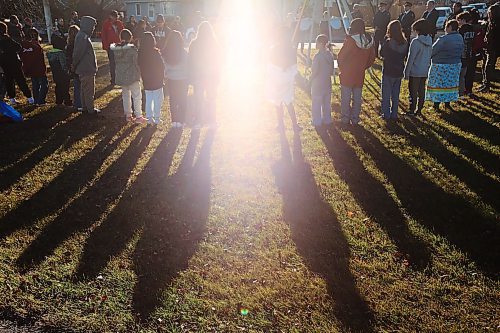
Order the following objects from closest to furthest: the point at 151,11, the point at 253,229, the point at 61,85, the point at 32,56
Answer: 1. the point at 253,229
2. the point at 32,56
3. the point at 61,85
4. the point at 151,11

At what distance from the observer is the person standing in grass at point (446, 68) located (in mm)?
9156

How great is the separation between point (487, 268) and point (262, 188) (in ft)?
10.1

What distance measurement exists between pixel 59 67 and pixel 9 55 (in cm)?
115

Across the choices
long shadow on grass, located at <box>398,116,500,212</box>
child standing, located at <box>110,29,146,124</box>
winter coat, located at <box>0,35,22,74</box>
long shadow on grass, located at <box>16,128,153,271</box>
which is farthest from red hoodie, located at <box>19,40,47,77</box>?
long shadow on grass, located at <box>398,116,500,212</box>

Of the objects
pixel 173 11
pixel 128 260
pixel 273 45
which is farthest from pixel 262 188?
pixel 173 11

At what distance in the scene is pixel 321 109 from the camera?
927 centimetres

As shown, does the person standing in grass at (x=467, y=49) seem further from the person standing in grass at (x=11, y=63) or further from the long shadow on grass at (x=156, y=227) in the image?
the person standing in grass at (x=11, y=63)

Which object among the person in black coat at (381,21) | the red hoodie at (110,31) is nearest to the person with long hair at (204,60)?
the red hoodie at (110,31)

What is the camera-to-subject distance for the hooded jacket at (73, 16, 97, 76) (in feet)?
29.2

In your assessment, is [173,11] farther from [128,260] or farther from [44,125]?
[128,260]

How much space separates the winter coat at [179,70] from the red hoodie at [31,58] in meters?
3.66

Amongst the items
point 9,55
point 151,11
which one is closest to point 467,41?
point 9,55

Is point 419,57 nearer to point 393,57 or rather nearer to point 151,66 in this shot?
point 393,57

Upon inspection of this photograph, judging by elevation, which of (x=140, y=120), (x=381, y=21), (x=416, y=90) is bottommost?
(x=140, y=120)
